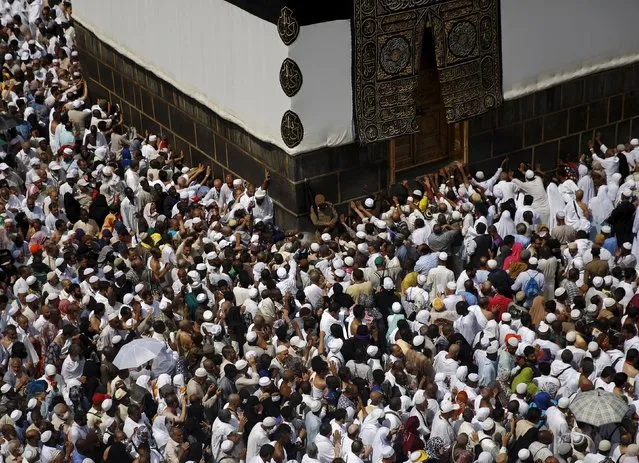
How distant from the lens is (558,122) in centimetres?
2011

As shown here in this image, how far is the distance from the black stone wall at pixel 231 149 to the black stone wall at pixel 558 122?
2.05 m

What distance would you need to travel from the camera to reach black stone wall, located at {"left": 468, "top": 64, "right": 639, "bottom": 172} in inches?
768

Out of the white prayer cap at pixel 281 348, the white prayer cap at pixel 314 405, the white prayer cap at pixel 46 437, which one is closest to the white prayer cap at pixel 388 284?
the white prayer cap at pixel 281 348

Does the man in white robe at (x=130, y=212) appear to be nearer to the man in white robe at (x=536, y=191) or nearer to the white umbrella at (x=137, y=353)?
the white umbrella at (x=137, y=353)

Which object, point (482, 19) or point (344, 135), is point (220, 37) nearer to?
point (344, 135)

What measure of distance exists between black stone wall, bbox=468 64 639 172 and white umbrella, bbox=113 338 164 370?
7.49 m

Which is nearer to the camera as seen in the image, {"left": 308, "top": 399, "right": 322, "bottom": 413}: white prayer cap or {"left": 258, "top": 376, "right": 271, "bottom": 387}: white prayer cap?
{"left": 308, "top": 399, "right": 322, "bottom": 413}: white prayer cap

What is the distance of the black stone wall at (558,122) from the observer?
768 inches

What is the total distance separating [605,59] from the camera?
2022cm

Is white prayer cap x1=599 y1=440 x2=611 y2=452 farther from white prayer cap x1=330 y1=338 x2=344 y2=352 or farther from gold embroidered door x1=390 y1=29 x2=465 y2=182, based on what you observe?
gold embroidered door x1=390 y1=29 x2=465 y2=182

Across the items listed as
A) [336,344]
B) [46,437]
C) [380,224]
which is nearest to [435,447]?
[336,344]

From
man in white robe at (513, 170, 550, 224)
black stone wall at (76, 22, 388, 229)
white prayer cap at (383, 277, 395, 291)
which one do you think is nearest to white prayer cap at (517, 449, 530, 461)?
white prayer cap at (383, 277, 395, 291)

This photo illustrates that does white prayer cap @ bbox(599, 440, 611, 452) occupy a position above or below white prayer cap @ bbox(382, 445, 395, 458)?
above

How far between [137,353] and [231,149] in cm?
619
